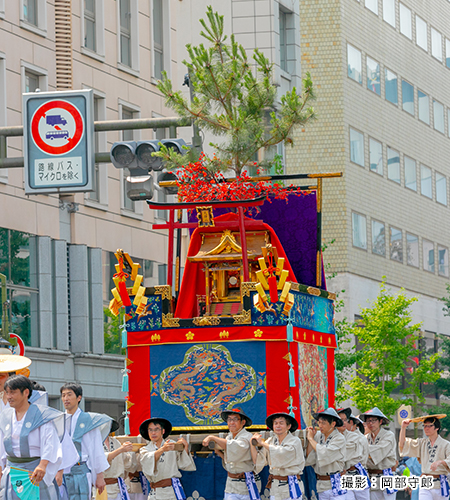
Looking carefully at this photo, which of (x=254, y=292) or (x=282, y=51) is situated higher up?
(x=282, y=51)

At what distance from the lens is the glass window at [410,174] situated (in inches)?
1768

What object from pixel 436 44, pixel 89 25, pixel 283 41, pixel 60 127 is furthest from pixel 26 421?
pixel 436 44

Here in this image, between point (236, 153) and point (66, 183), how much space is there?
2410 mm

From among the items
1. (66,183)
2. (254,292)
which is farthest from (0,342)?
(254,292)

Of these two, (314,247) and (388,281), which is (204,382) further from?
(388,281)

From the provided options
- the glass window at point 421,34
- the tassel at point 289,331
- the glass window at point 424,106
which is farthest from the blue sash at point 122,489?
the glass window at point 421,34

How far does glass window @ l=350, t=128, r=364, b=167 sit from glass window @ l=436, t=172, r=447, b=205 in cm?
793

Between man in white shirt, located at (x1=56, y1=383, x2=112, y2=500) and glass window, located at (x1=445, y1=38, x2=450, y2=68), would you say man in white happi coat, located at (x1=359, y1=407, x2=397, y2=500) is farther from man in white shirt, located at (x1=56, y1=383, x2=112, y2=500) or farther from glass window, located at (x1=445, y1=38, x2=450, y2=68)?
glass window, located at (x1=445, y1=38, x2=450, y2=68)

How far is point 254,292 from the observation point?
14258 mm

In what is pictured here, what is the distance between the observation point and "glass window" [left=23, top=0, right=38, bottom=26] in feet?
88.6

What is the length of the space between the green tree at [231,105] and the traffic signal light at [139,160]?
0.23 meters

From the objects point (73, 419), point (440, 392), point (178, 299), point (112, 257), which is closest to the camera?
point (73, 419)

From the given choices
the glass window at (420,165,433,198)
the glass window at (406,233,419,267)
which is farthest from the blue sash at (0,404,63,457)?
the glass window at (420,165,433,198)

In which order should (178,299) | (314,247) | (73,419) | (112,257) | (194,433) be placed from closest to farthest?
(73,419)
(194,433)
(178,299)
(314,247)
(112,257)
